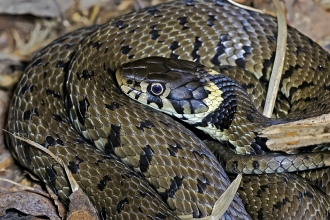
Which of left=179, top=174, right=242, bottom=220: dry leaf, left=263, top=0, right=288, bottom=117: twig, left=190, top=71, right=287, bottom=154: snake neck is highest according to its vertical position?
left=263, top=0, right=288, bottom=117: twig

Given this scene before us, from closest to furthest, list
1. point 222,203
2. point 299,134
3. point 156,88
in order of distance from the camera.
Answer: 1. point 222,203
2. point 299,134
3. point 156,88

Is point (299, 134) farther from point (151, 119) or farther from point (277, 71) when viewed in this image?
point (151, 119)

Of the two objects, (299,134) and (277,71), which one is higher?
(277,71)

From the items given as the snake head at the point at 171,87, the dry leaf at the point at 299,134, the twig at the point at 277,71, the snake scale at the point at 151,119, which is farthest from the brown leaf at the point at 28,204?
the twig at the point at 277,71

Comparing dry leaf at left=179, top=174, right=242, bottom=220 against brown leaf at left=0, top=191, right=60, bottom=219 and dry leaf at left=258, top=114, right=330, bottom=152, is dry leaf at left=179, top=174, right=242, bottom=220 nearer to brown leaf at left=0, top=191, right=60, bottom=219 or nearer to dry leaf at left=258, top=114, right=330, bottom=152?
dry leaf at left=258, top=114, right=330, bottom=152

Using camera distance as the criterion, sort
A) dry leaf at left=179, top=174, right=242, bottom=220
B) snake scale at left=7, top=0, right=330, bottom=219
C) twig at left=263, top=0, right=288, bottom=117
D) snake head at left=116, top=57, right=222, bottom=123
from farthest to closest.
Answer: twig at left=263, top=0, right=288, bottom=117 < snake head at left=116, top=57, right=222, bottom=123 < snake scale at left=7, top=0, right=330, bottom=219 < dry leaf at left=179, top=174, right=242, bottom=220

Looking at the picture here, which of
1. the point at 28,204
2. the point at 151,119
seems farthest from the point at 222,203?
the point at 28,204

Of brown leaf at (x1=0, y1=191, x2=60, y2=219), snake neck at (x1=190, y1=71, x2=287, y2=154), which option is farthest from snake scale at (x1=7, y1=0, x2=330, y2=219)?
brown leaf at (x1=0, y1=191, x2=60, y2=219)

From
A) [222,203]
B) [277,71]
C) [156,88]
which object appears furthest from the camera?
[277,71]

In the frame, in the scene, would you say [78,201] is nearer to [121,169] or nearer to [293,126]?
[121,169]
